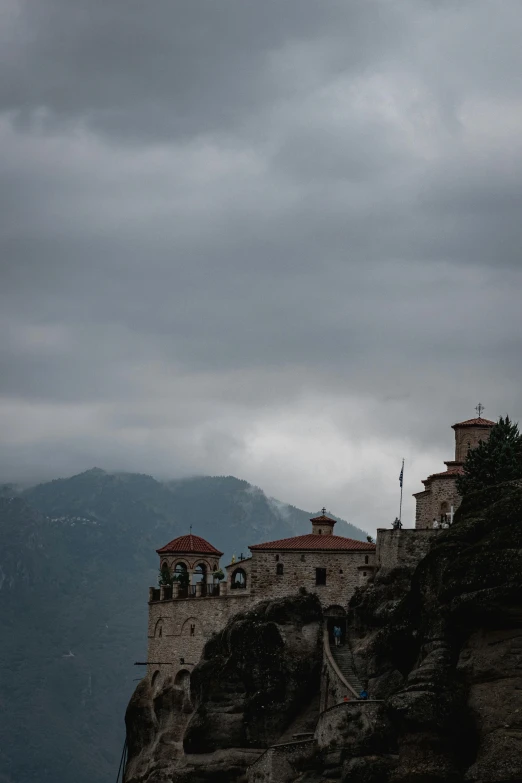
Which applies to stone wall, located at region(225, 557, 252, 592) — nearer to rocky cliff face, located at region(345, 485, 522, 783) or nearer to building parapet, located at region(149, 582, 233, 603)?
building parapet, located at region(149, 582, 233, 603)

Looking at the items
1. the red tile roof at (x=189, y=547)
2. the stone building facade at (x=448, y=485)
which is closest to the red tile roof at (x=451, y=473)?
the stone building facade at (x=448, y=485)

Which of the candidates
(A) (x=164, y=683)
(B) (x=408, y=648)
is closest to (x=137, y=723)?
(A) (x=164, y=683)

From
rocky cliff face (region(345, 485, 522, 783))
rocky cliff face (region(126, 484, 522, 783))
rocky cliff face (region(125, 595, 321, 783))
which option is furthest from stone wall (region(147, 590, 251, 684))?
rocky cliff face (region(345, 485, 522, 783))


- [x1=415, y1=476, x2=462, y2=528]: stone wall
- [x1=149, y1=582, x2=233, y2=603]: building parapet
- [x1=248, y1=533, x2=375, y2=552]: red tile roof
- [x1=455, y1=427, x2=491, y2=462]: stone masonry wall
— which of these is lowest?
[x1=149, y1=582, x2=233, y2=603]: building parapet

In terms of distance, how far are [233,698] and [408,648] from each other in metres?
21.8

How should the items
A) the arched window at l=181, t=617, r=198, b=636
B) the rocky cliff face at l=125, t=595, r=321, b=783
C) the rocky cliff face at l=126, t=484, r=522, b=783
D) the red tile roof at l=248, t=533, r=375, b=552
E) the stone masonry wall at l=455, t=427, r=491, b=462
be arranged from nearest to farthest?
the rocky cliff face at l=126, t=484, r=522, b=783 → the rocky cliff face at l=125, t=595, r=321, b=783 → the red tile roof at l=248, t=533, r=375, b=552 → the arched window at l=181, t=617, r=198, b=636 → the stone masonry wall at l=455, t=427, r=491, b=462

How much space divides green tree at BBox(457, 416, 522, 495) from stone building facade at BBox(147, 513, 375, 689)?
465 inches

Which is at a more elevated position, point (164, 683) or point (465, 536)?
point (465, 536)

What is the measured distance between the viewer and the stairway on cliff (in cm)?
8006

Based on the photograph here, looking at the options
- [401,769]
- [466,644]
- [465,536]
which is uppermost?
[465,536]

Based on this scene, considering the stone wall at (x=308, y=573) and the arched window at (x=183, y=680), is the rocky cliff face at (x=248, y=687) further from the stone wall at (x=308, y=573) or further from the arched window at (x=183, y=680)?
the arched window at (x=183, y=680)

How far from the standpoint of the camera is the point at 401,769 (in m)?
61.7

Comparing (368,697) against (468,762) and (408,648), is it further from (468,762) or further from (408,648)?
(468,762)

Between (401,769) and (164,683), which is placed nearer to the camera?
(401,769)
